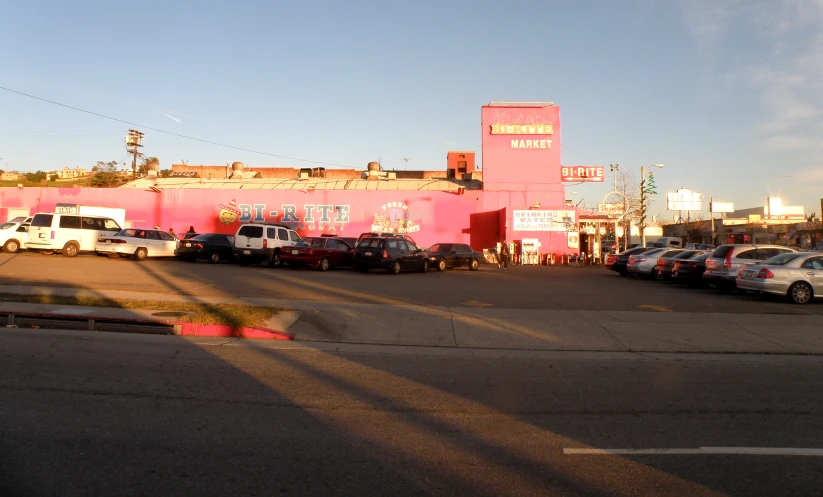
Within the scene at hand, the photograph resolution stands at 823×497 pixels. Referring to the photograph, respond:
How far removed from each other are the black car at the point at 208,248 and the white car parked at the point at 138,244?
2.20ft

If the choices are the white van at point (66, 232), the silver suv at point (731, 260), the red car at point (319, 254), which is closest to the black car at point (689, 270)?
the silver suv at point (731, 260)

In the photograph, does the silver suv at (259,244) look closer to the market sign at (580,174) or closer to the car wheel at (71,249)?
the car wheel at (71,249)

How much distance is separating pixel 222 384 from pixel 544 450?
413 cm

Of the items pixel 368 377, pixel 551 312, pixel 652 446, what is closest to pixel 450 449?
pixel 652 446

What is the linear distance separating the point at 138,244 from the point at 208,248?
3.26 meters

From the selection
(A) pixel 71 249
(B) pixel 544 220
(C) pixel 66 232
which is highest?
(B) pixel 544 220

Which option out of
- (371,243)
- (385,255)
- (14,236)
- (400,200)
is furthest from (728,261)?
(14,236)

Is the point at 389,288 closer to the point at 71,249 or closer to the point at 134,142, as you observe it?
the point at 71,249

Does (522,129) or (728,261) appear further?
(522,129)

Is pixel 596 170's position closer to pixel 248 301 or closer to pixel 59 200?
pixel 248 301

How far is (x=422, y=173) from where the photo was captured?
2415 inches

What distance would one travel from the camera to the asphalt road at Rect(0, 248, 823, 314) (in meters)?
15.7

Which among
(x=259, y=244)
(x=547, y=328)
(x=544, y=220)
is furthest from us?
(x=544, y=220)

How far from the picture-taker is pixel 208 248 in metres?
29.2
